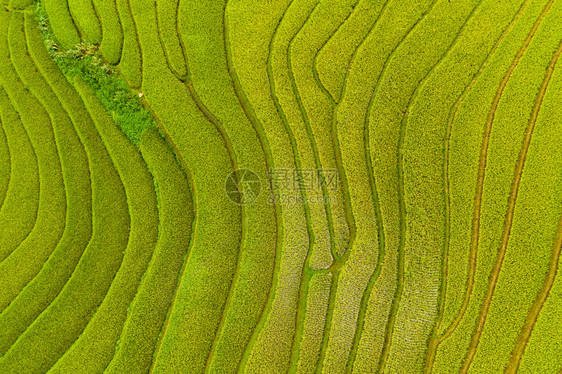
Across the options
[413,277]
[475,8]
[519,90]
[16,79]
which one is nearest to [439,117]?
[519,90]

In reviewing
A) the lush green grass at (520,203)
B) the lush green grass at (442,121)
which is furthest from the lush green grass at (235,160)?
the lush green grass at (520,203)

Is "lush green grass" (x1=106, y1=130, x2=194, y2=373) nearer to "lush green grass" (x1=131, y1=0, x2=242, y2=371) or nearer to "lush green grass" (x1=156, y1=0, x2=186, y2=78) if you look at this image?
"lush green grass" (x1=131, y1=0, x2=242, y2=371)

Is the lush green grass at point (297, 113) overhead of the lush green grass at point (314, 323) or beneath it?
overhead

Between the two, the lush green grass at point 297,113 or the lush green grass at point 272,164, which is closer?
the lush green grass at point 272,164

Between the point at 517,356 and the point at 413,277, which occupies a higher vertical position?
the point at 413,277

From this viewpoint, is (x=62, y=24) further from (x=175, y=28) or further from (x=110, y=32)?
(x=175, y=28)

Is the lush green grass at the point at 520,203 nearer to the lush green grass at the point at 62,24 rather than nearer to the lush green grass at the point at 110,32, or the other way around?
the lush green grass at the point at 110,32

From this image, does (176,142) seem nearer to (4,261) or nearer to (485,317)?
(4,261)

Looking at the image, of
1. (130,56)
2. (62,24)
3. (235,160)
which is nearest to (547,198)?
(235,160)
